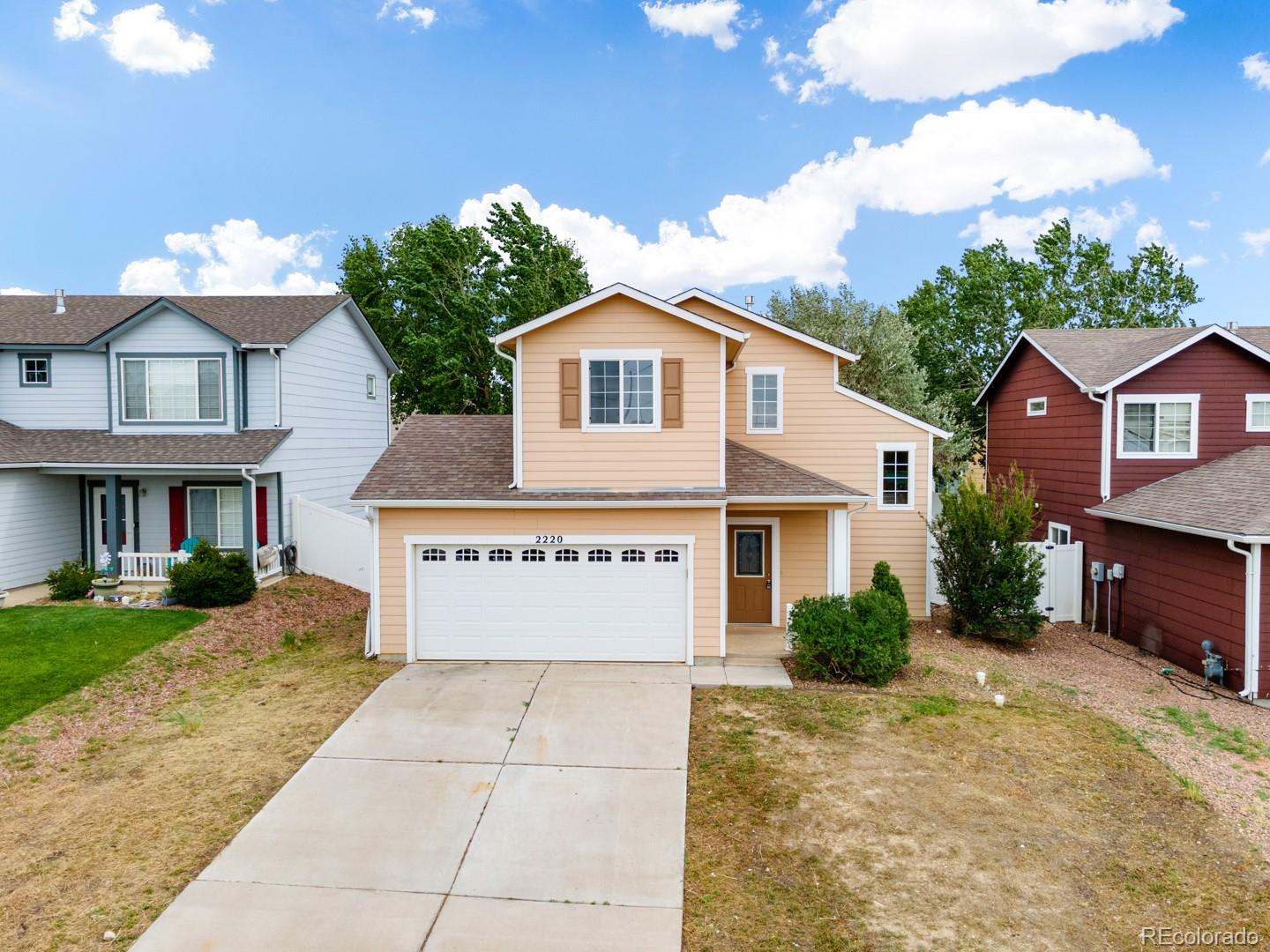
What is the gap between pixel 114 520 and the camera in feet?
57.7

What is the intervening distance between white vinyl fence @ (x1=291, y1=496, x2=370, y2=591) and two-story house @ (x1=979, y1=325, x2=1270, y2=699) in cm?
1707

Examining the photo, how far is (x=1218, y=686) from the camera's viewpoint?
11.8m

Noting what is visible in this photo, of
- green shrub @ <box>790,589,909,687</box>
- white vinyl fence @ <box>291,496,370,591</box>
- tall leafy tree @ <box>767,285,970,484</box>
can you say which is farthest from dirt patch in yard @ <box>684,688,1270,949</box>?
tall leafy tree @ <box>767,285,970,484</box>

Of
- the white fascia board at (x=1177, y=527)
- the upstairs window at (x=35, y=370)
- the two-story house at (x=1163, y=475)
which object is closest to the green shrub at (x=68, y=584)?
the upstairs window at (x=35, y=370)

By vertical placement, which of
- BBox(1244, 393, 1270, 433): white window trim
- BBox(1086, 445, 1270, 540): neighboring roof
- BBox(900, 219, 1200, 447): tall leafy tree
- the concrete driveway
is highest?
BBox(900, 219, 1200, 447): tall leafy tree

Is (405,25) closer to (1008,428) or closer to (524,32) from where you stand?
(524,32)

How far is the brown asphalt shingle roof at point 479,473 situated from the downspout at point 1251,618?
5949 millimetres

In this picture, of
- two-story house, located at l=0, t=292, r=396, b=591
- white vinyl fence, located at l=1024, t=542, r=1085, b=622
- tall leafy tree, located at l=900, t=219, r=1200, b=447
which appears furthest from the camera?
tall leafy tree, located at l=900, t=219, r=1200, b=447

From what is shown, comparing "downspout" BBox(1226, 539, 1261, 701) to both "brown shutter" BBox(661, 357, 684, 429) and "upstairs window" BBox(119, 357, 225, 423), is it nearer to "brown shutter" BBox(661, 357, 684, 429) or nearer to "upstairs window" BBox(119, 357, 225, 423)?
"brown shutter" BBox(661, 357, 684, 429)

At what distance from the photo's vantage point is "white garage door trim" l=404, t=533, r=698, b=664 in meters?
12.2

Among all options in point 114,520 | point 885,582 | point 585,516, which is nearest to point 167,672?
point 585,516

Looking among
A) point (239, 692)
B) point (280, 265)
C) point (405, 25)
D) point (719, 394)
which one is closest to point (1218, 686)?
point (719, 394)

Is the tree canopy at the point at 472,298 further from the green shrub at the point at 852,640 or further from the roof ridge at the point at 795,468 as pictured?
the green shrub at the point at 852,640

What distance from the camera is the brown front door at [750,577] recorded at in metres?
15.0
